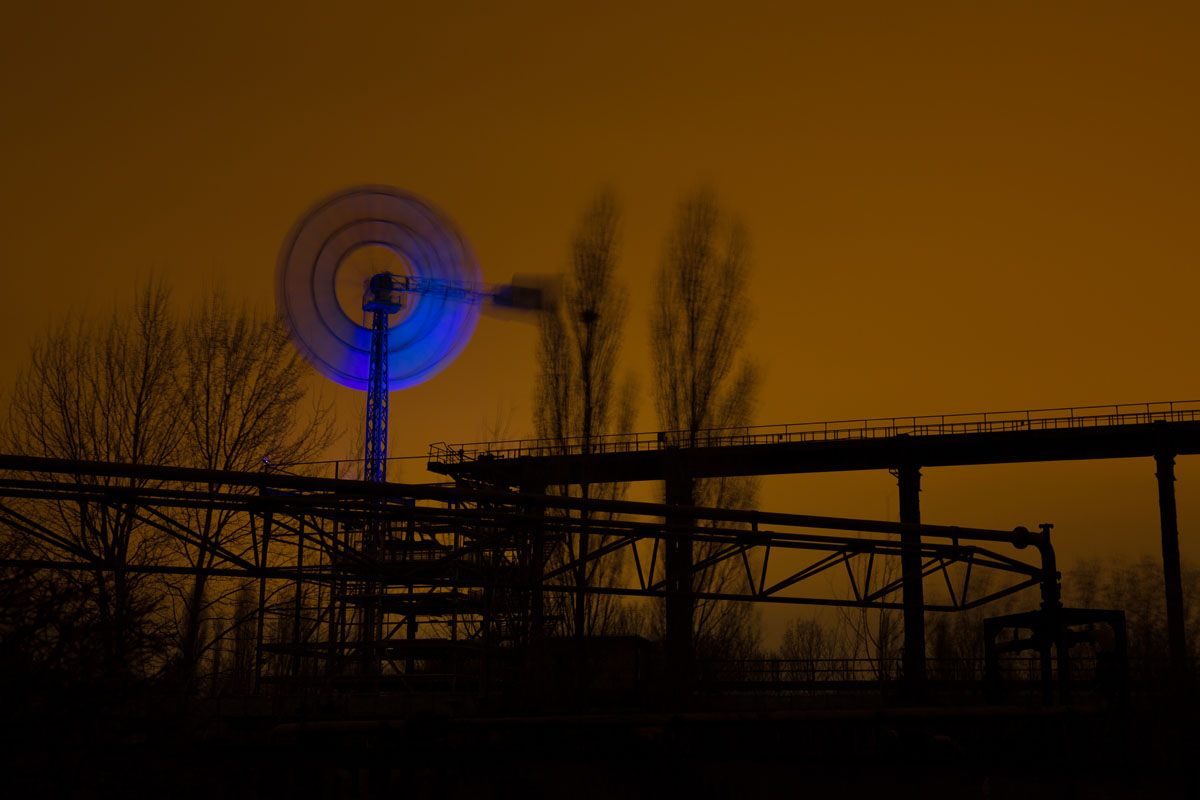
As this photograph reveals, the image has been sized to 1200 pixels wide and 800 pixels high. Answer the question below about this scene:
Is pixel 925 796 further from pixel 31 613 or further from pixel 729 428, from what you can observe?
pixel 31 613

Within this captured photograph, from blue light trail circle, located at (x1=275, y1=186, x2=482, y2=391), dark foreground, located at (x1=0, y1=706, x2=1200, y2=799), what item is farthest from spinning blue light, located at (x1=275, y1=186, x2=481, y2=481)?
dark foreground, located at (x1=0, y1=706, x2=1200, y2=799)

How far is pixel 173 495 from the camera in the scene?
55.0 ft

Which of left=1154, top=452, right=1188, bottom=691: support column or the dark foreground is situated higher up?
left=1154, top=452, right=1188, bottom=691: support column

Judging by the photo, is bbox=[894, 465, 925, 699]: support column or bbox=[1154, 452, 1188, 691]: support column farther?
bbox=[1154, 452, 1188, 691]: support column

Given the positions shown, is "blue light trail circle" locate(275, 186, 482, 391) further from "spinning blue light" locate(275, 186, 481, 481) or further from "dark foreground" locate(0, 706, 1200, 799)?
"dark foreground" locate(0, 706, 1200, 799)

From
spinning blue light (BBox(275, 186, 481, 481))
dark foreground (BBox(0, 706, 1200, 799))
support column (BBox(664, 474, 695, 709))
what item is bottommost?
dark foreground (BBox(0, 706, 1200, 799))

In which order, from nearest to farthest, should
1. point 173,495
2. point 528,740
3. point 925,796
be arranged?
point 173,495 < point 528,740 < point 925,796

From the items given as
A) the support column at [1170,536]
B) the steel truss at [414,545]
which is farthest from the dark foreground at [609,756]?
the support column at [1170,536]

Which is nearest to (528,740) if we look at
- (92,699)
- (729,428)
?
(92,699)

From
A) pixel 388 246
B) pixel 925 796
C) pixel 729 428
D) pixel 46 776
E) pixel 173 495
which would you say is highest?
pixel 388 246

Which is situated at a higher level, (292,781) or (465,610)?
(465,610)

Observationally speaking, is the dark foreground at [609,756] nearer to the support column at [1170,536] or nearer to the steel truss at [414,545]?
the steel truss at [414,545]

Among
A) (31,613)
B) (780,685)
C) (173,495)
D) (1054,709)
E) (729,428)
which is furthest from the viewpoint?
(780,685)

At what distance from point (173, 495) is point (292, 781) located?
4961 millimetres
